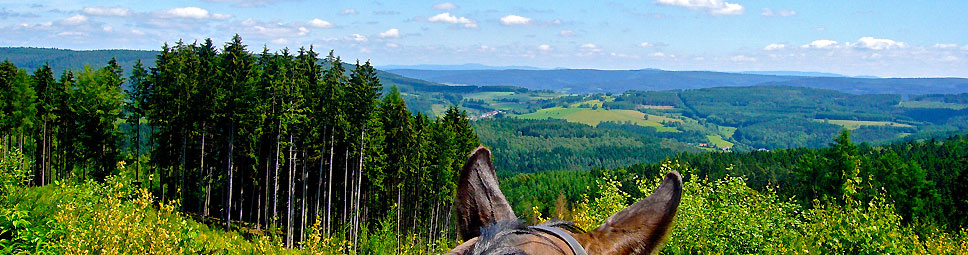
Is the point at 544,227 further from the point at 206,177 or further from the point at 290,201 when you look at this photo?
the point at 206,177

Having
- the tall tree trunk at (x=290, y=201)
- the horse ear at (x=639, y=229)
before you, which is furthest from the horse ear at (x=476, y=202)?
the tall tree trunk at (x=290, y=201)

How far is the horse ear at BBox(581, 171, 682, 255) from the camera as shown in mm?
2250

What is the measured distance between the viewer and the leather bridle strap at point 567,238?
1980 mm

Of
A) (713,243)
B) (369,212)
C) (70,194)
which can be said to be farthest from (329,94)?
(713,243)

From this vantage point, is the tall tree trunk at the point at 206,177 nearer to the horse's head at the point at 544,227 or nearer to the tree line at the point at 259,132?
the tree line at the point at 259,132

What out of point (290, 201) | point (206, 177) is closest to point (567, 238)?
point (290, 201)

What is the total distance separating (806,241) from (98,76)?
41867mm

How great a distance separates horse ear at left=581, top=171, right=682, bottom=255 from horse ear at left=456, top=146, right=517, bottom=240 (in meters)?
0.44

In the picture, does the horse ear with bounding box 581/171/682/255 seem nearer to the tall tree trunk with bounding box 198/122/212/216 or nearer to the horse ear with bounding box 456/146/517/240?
the horse ear with bounding box 456/146/517/240

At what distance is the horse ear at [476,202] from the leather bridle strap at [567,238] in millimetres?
508

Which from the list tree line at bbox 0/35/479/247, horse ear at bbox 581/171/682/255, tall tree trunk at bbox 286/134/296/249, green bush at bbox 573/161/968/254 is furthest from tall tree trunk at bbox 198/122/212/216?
horse ear at bbox 581/171/682/255

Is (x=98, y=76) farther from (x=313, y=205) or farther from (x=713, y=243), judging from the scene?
(x=713, y=243)

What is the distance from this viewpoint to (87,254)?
30.4 ft

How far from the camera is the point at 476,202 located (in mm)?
2582
